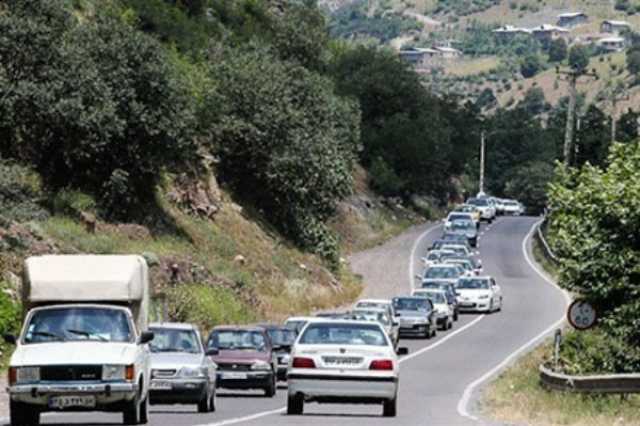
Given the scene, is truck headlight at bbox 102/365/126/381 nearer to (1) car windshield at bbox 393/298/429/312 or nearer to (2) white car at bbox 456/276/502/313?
(1) car windshield at bbox 393/298/429/312

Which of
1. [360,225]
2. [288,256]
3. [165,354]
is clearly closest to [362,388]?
[165,354]

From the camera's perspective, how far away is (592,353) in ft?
146

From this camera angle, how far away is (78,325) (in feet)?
82.4

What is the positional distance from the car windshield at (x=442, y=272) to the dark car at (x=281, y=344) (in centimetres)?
3183

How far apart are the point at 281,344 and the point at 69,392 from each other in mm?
18333

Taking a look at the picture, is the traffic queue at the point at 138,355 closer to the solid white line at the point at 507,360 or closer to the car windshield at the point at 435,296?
the solid white line at the point at 507,360

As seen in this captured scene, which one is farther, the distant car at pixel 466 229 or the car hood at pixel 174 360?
the distant car at pixel 466 229

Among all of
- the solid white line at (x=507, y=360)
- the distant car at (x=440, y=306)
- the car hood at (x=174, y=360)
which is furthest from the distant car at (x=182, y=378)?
the distant car at (x=440, y=306)

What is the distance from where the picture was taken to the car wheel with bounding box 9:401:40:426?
24.0 m

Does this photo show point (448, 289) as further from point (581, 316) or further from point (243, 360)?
point (243, 360)

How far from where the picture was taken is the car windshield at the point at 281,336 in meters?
42.0

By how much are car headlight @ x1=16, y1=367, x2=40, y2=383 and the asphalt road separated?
8.05 feet

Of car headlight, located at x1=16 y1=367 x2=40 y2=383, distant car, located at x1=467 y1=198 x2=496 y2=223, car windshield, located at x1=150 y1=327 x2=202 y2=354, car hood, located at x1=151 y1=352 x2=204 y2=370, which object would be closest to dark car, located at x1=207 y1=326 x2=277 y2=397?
car windshield, located at x1=150 y1=327 x2=202 y2=354

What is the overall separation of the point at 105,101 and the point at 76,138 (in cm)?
173
